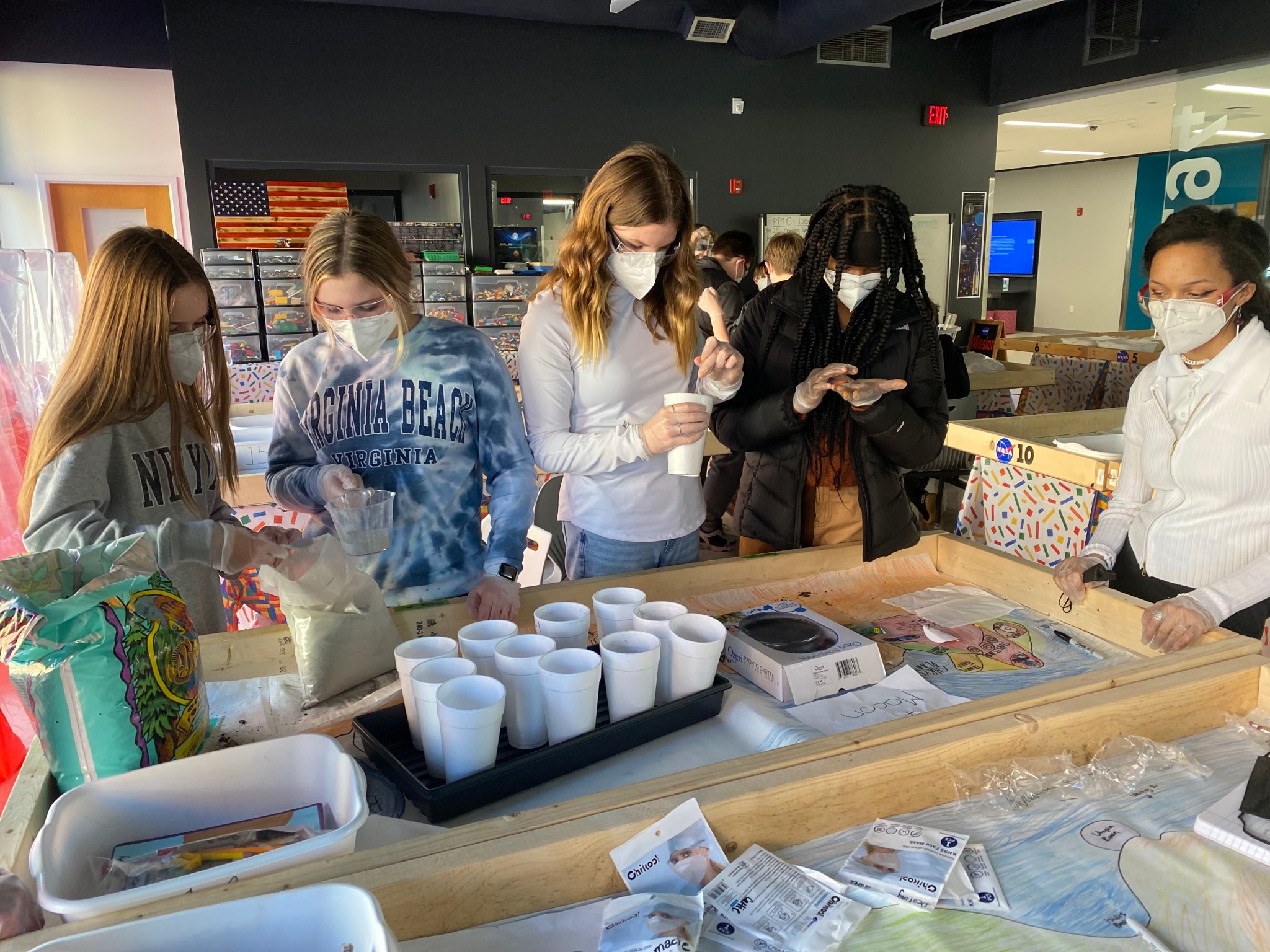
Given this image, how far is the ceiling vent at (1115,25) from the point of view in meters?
6.87

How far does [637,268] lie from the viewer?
68.3 inches

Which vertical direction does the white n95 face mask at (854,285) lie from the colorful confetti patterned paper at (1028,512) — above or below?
above

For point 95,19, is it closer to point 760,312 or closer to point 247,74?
point 247,74

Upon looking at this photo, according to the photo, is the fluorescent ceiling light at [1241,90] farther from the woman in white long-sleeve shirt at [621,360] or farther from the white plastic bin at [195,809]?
the white plastic bin at [195,809]

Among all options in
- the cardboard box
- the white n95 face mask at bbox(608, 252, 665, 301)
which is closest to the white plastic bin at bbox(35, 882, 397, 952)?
the cardboard box

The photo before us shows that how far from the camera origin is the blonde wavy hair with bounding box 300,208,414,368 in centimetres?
152

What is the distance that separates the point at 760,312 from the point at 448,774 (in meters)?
1.38

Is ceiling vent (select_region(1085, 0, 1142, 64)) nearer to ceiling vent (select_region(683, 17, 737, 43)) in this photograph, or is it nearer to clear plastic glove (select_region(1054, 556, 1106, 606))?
ceiling vent (select_region(683, 17, 737, 43))

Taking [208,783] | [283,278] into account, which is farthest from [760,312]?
[283,278]

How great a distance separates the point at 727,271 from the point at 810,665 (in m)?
3.90

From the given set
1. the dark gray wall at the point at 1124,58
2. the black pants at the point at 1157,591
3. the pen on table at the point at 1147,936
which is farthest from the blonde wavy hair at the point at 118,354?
the dark gray wall at the point at 1124,58

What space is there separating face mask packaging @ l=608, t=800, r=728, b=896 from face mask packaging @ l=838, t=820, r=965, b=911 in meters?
0.15

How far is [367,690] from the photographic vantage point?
126cm

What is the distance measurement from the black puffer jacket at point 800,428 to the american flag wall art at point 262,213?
5.05 m
